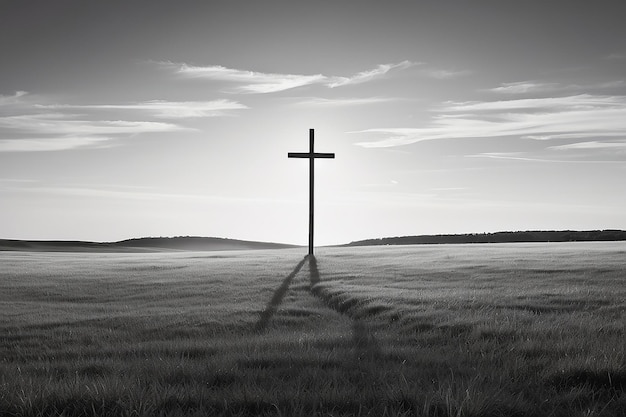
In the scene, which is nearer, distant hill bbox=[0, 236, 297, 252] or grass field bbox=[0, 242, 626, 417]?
grass field bbox=[0, 242, 626, 417]

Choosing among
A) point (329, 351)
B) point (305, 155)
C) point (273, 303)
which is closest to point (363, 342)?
point (329, 351)

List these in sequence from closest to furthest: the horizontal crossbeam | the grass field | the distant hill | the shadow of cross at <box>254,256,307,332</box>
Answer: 1. the grass field
2. the shadow of cross at <box>254,256,307,332</box>
3. the horizontal crossbeam
4. the distant hill

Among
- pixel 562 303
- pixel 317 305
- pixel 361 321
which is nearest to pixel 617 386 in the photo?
pixel 361 321

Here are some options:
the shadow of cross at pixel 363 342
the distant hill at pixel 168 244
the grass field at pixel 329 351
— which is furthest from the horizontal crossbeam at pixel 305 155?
the distant hill at pixel 168 244

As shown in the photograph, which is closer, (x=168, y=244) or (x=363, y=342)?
(x=363, y=342)

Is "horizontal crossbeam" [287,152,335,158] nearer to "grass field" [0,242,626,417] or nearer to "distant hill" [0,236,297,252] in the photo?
"grass field" [0,242,626,417]

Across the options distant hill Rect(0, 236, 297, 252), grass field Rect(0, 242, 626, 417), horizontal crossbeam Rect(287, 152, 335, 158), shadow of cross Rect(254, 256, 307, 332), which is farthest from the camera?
distant hill Rect(0, 236, 297, 252)

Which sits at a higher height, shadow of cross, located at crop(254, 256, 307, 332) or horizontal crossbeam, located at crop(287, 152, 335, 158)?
horizontal crossbeam, located at crop(287, 152, 335, 158)

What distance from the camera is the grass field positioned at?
17.1 feet

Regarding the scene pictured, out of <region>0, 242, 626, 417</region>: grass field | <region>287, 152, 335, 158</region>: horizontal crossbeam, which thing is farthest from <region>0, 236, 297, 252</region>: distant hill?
<region>0, 242, 626, 417</region>: grass field

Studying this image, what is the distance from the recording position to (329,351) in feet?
24.6

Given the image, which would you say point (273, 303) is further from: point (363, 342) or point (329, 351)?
point (329, 351)

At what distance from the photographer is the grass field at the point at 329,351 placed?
206 inches

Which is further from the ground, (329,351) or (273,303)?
(329,351)
